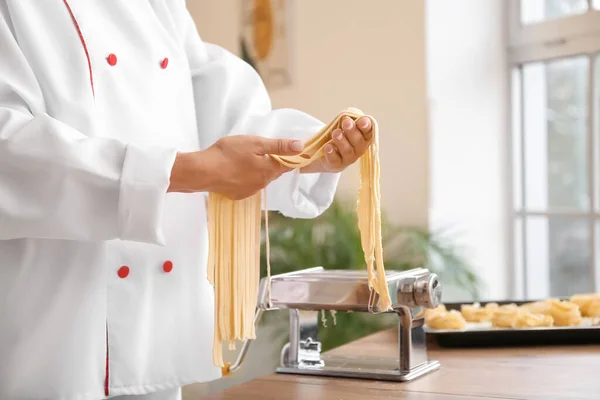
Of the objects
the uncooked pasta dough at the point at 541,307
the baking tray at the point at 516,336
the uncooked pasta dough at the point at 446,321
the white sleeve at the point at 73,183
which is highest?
the white sleeve at the point at 73,183

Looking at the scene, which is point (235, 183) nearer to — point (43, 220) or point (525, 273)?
point (43, 220)

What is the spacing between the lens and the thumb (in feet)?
3.49

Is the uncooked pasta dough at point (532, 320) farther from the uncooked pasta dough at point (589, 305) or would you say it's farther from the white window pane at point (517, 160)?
the white window pane at point (517, 160)

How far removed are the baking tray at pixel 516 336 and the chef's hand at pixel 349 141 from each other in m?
0.53

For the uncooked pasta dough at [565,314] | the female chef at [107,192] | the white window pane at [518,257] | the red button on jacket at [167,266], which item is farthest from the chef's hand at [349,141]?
the white window pane at [518,257]

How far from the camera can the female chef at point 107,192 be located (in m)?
1.00

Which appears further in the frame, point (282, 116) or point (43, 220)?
point (282, 116)

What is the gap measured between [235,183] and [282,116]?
0.89ft

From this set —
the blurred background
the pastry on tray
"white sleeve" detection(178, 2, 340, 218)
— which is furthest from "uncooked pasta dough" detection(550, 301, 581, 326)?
the blurred background

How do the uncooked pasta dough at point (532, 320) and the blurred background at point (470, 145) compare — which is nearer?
the uncooked pasta dough at point (532, 320)

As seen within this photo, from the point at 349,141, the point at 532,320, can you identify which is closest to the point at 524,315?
the point at 532,320

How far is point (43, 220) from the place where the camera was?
1000 mm

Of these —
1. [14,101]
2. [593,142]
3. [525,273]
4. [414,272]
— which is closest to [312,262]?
[525,273]

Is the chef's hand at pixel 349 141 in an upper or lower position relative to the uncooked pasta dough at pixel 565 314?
upper
